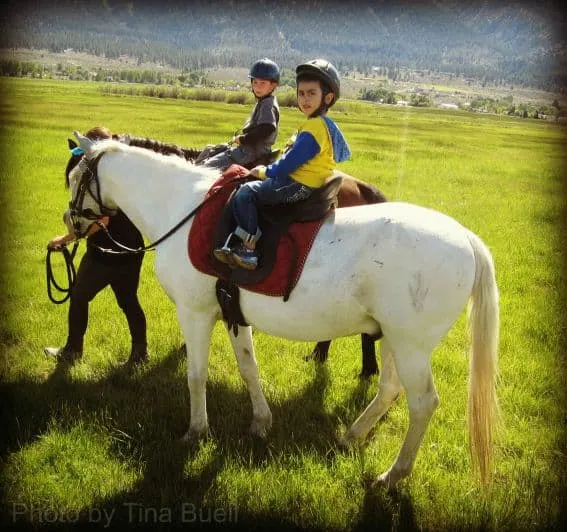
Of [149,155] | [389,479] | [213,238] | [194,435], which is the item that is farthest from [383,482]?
[149,155]

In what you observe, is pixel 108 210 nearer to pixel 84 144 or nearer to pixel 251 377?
pixel 84 144

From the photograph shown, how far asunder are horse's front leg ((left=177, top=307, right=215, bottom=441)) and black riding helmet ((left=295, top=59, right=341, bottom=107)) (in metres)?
1.99

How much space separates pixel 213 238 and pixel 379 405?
204 centimetres

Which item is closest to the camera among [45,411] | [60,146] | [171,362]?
[45,411]

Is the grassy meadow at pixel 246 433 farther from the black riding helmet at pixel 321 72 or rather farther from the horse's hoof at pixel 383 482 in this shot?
the black riding helmet at pixel 321 72

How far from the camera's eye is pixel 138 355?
5309 mm

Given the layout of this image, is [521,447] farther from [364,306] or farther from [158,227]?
[158,227]

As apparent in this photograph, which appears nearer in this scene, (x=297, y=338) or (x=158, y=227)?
(x=297, y=338)

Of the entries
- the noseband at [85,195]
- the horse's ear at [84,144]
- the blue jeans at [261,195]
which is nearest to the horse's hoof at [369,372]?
the blue jeans at [261,195]

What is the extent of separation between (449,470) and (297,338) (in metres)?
1.65

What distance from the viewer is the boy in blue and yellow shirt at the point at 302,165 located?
3.21 m

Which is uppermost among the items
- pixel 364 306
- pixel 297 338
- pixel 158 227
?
pixel 158 227

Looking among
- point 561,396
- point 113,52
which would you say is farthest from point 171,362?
point 113,52

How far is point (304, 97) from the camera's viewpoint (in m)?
3.25
